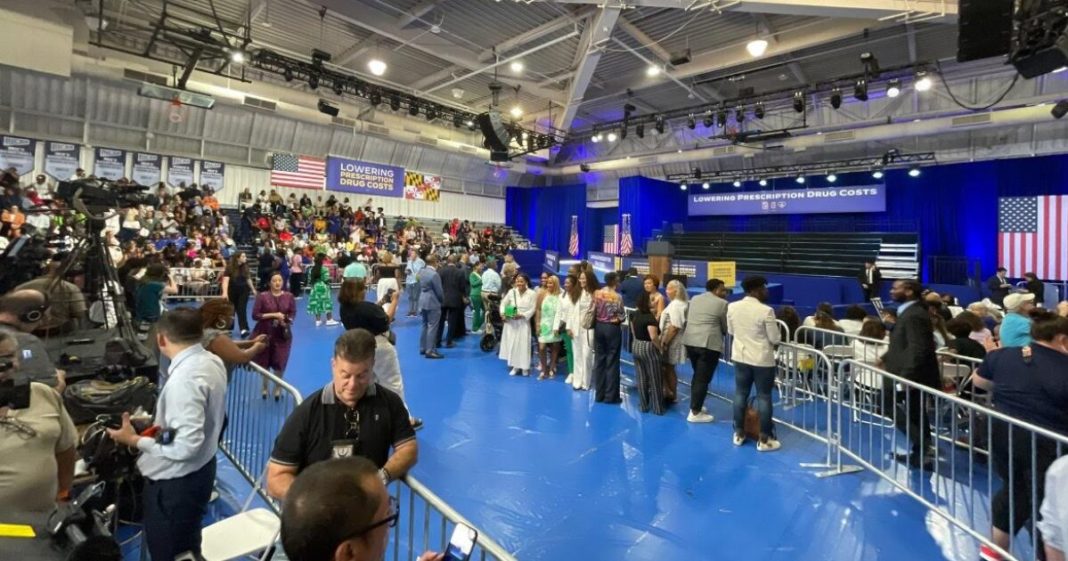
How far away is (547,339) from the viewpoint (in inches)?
263

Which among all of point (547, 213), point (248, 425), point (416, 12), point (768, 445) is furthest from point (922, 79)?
point (547, 213)

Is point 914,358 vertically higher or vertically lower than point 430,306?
lower

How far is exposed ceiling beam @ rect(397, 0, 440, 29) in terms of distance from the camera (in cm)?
924

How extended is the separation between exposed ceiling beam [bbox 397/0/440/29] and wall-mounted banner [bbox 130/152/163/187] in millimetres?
10064

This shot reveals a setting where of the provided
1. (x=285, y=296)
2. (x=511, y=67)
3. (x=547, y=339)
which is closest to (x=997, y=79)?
(x=511, y=67)

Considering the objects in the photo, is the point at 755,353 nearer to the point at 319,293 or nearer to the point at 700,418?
the point at 700,418

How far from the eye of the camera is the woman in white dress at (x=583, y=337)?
614cm

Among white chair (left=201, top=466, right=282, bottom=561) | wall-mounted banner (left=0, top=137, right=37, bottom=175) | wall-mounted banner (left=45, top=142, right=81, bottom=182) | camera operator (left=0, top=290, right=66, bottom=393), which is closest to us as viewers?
white chair (left=201, top=466, right=282, bottom=561)

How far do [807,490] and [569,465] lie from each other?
5.99ft

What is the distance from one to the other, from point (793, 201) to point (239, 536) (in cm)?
1922

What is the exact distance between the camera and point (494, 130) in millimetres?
11961

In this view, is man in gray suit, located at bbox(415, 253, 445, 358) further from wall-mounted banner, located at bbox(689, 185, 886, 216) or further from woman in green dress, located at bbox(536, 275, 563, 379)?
wall-mounted banner, located at bbox(689, 185, 886, 216)

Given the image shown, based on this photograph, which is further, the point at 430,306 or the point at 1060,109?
the point at 1060,109

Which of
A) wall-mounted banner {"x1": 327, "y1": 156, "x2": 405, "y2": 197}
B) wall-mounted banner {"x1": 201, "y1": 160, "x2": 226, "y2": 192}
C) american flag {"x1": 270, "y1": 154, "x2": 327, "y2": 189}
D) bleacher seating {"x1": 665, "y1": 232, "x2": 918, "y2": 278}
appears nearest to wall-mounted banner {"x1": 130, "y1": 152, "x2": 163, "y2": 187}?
wall-mounted banner {"x1": 201, "y1": 160, "x2": 226, "y2": 192}
